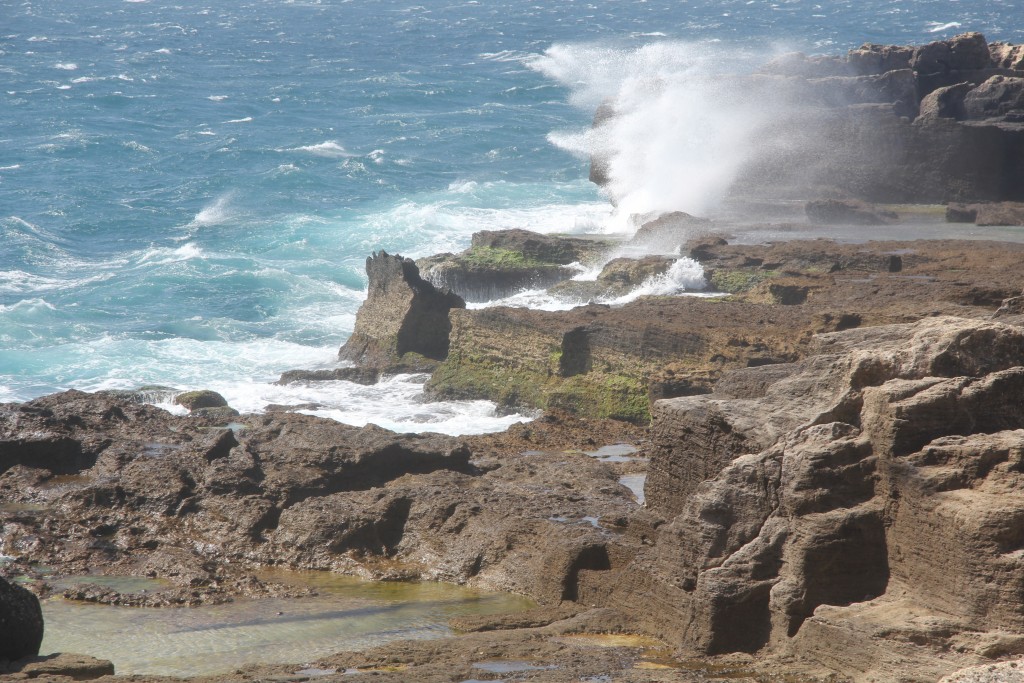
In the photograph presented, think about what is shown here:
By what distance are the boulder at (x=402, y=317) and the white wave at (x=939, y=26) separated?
70416 millimetres

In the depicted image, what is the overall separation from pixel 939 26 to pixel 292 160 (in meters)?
53.6

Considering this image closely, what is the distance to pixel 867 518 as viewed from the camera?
845cm

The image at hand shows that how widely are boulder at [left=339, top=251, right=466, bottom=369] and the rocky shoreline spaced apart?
195cm

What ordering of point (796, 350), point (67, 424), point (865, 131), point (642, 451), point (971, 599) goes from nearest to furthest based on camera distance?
point (971, 599), point (67, 424), point (642, 451), point (796, 350), point (865, 131)

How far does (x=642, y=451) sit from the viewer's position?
15633 millimetres

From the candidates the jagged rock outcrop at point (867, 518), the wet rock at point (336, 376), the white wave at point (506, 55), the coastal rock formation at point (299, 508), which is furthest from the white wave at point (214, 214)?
the white wave at point (506, 55)

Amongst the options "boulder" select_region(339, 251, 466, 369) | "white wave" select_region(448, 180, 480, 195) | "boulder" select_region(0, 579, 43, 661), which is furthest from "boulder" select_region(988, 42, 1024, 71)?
"boulder" select_region(0, 579, 43, 661)

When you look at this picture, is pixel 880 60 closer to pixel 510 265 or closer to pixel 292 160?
pixel 510 265

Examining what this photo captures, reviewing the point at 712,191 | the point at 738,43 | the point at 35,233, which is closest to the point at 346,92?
the point at 738,43

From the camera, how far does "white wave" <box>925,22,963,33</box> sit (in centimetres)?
8531

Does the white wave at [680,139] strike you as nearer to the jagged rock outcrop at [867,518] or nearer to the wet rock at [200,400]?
the wet rock at [200,400]

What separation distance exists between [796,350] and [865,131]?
64.2 ft

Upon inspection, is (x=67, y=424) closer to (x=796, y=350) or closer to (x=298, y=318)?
(x=796, y=350)

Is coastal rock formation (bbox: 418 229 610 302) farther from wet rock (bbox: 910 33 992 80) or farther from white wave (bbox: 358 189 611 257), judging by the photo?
wet rock (bbox: 910 33 992 80)
